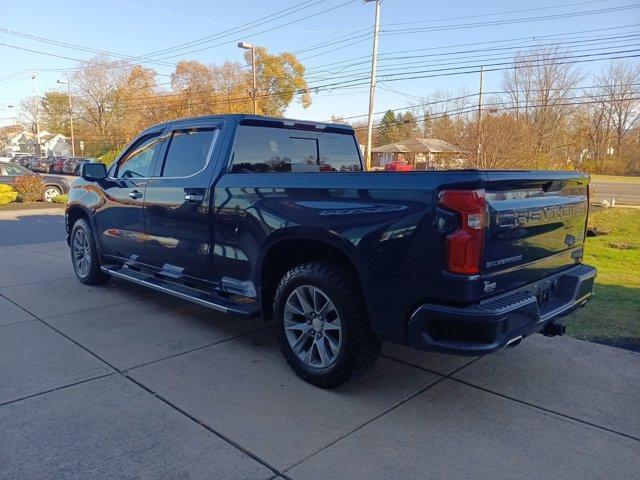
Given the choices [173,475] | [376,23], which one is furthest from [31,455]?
[376,23]

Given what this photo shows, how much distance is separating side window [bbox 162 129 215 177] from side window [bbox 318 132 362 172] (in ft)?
3.76

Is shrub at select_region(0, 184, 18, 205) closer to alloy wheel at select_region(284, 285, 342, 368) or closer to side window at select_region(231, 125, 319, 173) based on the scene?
side window at select_region(231, 125, 319, 173)

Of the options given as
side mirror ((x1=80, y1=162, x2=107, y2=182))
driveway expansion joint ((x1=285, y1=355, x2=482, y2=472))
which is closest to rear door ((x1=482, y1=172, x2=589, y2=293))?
driveway expansion joint ((x1=285, y1=355, x2=482, y2=472))

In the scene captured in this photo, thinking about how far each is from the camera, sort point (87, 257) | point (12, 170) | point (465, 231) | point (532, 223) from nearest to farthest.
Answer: point (465, 231)
point (532, 223)
point (87, 257)
point (12, 170)

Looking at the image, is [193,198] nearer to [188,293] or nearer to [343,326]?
[188,293]

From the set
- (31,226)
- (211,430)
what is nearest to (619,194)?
(31,226)

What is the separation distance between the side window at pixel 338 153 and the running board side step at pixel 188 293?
1685 millimetres

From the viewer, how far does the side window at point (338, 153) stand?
5.05m

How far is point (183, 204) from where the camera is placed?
454 centimetres

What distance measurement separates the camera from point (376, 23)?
85.6 feet

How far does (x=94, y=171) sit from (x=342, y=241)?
3851 mm

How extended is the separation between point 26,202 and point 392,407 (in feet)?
61.2

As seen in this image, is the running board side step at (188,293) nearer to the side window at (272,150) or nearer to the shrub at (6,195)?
the side window at (272,150)

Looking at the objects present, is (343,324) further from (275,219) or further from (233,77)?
(233,77)
